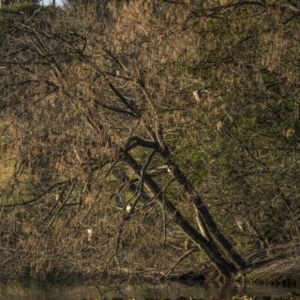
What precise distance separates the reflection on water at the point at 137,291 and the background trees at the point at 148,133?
36 cm

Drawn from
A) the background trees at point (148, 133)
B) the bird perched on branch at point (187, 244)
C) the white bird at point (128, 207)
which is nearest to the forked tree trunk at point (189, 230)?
the background trees at point (148, 133)

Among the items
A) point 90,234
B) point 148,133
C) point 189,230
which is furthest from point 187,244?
point 148,133

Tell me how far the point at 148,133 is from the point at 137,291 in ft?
9.35

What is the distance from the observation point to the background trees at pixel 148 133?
14.3 metres

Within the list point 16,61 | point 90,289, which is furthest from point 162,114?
point 90,289

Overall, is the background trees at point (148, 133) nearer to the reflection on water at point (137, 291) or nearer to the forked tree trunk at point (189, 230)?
the forked tree trunk at point (189, 230)

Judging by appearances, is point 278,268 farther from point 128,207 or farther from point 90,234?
point 90,234

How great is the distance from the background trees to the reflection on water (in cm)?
36

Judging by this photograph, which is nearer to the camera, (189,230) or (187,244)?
(189,230)

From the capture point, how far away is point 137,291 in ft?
54.3

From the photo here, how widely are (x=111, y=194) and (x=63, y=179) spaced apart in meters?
1.11

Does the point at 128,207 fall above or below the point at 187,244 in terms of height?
above

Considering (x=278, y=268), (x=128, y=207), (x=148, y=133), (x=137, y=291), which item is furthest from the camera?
(x=278, y=268)

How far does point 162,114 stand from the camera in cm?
1500
